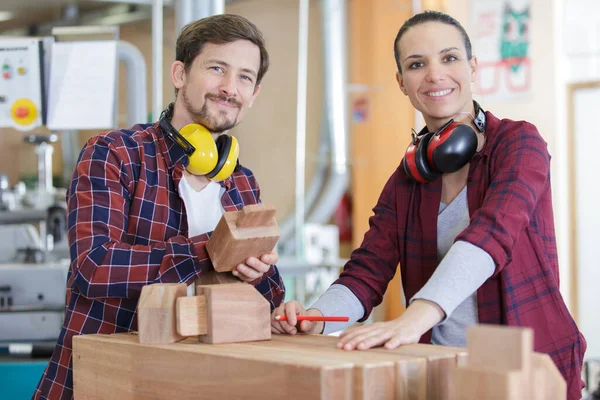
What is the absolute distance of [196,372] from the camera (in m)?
1.17

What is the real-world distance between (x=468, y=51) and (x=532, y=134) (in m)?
0.25

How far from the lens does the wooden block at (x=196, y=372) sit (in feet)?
3.28

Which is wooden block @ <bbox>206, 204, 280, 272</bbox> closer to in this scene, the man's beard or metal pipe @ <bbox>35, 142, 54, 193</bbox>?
the man's beard

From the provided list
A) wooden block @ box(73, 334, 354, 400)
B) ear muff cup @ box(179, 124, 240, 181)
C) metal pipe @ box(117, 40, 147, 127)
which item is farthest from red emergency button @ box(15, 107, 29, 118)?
wooden block @ box(73, 334, 354, 400)

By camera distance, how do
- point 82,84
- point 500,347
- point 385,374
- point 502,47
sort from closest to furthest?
point 500,347 < point 385,374 < point 82,84 < point 502,47

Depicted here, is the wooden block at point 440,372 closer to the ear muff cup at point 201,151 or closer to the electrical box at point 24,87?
the ear muff cup at point 201,151

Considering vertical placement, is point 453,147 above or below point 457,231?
above

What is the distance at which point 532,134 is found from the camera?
1.47m

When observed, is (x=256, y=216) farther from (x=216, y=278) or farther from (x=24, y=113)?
(x=24, y=113)

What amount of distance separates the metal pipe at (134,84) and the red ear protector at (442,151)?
→ 1509mm

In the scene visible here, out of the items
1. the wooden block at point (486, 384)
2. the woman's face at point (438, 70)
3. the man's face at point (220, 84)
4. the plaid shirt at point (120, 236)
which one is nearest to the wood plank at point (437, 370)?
the wooden block at point (486, 384)

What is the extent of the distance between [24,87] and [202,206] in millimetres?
1498

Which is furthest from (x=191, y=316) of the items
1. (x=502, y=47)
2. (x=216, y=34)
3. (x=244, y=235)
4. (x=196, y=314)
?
(x=502, y=47)

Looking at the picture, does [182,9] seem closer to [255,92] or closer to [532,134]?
[255,92]
